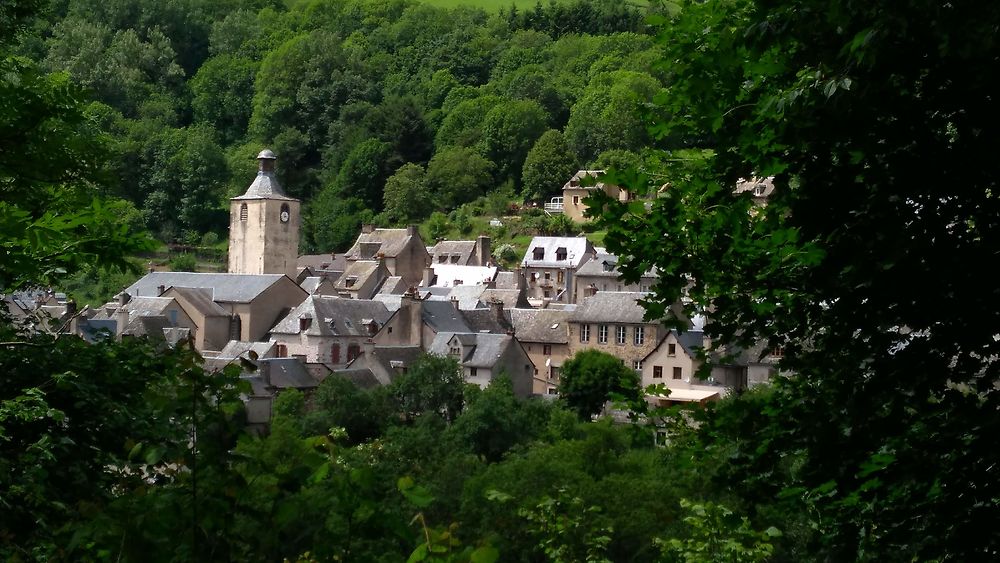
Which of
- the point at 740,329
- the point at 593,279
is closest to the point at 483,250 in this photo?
the point at 593,279

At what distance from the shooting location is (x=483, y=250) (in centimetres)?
8319

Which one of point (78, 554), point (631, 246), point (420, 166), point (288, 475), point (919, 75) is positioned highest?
point (420, 166)

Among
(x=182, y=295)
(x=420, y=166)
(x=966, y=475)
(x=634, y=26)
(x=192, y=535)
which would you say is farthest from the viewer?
(x=634, y=26)

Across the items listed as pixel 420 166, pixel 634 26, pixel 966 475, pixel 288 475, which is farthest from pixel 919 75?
pixel 634 26

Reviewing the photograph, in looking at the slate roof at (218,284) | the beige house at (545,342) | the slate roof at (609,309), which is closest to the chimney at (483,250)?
the beige house at (545,342)

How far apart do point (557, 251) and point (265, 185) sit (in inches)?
710

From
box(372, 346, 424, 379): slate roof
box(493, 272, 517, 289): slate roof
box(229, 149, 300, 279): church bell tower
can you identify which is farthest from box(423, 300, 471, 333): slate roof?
box(229, 149, 300, 279): church bell tower

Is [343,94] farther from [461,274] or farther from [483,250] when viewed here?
[461,274]

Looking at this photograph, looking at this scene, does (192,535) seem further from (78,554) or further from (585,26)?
(585,26)

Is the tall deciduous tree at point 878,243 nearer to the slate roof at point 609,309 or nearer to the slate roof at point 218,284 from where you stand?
the slate roof at point 609,309

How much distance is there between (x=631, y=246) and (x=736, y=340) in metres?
1.03

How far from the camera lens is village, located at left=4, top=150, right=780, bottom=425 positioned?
59.3 metres

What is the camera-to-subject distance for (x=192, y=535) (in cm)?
Answer: 602

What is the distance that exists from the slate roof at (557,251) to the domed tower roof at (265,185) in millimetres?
14941
